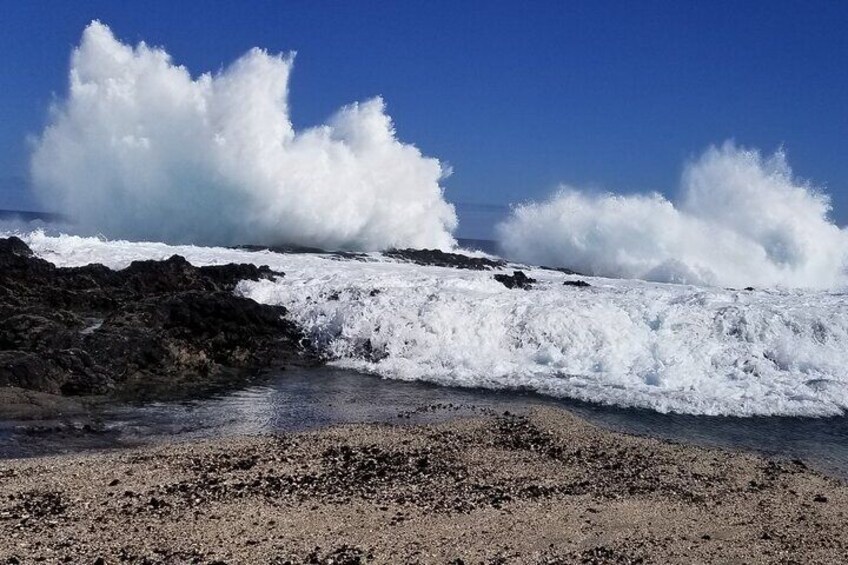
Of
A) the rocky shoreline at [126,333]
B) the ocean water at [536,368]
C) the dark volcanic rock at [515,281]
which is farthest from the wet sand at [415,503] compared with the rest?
the dark volcanic rock at [515,281]

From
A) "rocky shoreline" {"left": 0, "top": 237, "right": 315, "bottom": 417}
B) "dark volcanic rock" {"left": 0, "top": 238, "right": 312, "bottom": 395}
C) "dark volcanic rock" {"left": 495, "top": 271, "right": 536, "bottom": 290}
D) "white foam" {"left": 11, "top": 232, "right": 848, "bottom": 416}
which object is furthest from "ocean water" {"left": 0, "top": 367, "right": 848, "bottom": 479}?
"dark volcanic rock" {"left": 495, "top": 271, "right": 536, "bottom": 290}

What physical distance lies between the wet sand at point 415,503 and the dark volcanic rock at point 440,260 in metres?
19.5

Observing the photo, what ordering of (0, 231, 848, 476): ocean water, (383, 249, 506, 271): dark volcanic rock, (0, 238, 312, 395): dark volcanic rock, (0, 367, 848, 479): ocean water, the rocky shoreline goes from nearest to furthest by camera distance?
(0, 367, 848, 479): ocean water < (0, 231, 848, 476): ocean water < the rocky shoreline < (0, 238, 312, 395): dark volcanic rock < (383, 249, 506, 271): dark volcanic rock

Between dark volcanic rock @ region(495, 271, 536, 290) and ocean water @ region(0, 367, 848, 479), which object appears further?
dark volcanic rock @ region(495, 271, 536, 290)

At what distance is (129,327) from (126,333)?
0.41 metres

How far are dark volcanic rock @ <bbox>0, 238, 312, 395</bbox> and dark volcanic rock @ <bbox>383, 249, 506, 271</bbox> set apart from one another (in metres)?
9.97

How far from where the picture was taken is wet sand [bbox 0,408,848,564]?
6.49 meters

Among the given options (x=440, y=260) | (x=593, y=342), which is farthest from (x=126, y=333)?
(x=440, y=260)

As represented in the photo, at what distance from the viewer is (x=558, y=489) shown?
27.5 ft

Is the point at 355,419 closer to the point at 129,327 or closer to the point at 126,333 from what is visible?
the point at 126,333

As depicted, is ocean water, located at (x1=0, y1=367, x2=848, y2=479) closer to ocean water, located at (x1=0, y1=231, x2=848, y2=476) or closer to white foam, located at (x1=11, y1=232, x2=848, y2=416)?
ocean water, located at (x1=0, y1=231, x2=848, y2=476)

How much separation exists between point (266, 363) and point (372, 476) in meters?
7.51

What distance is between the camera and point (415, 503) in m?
7.69

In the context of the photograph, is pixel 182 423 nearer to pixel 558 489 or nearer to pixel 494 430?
pixel 494 430
